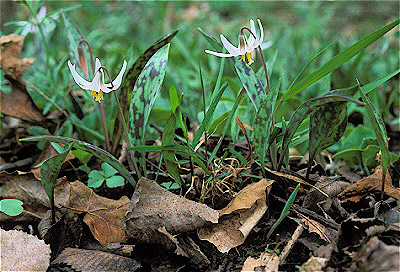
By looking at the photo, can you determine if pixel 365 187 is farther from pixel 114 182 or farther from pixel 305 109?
pixel 114 182

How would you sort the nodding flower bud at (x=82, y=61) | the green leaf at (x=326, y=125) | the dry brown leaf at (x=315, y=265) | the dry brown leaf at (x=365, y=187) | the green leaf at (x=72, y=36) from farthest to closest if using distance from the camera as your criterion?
the green leaf at (x=72, y=36) < the nodding flower bud at (x=82, y=61) < the dry brown leaf at (x=365, y=187) < the green leaf at (x=326, y=125) < the dry brown leaf at (x=315, y=265)

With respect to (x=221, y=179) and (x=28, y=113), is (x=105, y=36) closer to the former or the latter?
(x=28, y=113)

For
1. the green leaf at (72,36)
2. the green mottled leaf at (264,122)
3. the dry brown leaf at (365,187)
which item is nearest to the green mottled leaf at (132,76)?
the green leaf at (72,36)

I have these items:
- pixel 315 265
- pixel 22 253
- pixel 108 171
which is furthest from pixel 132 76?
pixel 315 265

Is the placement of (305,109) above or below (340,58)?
below

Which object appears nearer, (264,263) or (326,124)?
(264,263)

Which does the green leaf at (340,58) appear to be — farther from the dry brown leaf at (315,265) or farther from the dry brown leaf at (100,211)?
the dry brown leaf at (100,211)

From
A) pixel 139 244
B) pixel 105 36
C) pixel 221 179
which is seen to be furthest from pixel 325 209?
pixel 105 36
